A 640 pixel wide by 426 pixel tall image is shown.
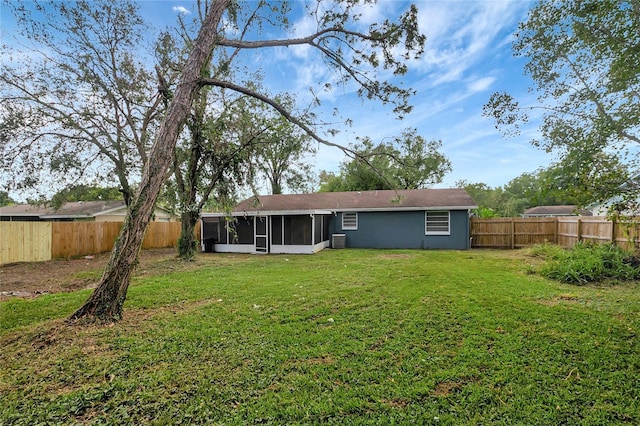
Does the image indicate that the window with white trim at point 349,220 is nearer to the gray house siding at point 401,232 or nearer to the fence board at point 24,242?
the gray house siding at point 401,232

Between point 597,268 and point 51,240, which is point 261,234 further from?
point 597,268

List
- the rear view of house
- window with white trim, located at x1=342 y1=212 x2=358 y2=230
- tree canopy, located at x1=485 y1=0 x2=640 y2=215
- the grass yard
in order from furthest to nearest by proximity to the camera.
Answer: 1. window with white trim, located at x1=342 y1=212 x2=358 y2=230
2. the rear view of house
3. tree canopy, located at x1=485 y1=0 x2=640 y2=215
4. the grass yard

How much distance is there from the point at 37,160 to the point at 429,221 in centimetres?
1759

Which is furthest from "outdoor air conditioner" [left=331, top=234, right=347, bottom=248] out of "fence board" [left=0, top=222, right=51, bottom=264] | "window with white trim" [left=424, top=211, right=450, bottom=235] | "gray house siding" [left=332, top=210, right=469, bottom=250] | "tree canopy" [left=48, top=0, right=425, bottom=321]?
"fence board" [left=0, top=222, right=51, bottom=264]

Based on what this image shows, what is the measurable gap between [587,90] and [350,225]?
11.6 meters

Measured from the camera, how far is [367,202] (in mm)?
15953

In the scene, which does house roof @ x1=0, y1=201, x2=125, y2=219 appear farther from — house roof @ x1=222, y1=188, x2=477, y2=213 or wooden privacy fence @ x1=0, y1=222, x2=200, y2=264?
house roof @ x1=222, y1=188, x2=477, y2=213

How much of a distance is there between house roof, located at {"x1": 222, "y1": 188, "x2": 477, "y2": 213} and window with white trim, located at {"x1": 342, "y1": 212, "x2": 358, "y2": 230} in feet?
1.23

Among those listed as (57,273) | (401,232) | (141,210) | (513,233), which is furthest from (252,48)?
(513,233)

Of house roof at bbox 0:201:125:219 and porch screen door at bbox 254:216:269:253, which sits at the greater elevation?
house roof at bbox 0:201:125:219

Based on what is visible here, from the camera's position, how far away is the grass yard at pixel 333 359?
2.30 metres

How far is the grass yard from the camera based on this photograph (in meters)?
2.30

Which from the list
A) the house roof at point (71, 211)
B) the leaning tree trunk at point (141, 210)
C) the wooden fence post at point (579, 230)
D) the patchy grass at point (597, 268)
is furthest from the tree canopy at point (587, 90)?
the house roof at point (71, 211)

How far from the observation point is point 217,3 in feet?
17.7
